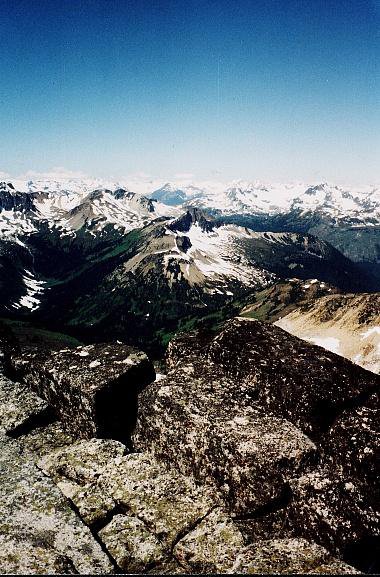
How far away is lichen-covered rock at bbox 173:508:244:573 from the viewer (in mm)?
10117

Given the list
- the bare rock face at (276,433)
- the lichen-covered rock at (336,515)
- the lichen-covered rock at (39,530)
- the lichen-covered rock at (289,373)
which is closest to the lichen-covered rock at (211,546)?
the bare rock face at (276,433)

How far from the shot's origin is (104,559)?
10156mm

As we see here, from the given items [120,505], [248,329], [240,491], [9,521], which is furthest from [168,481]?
[248,329]

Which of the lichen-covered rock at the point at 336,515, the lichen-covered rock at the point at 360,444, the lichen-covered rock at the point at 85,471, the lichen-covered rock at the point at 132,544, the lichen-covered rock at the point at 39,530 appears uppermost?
the lichen-covered rock at the point at 360,444

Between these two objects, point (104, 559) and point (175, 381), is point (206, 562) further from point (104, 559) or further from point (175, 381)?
point (175, 381)

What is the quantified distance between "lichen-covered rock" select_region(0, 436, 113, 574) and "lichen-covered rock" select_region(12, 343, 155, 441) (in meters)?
2.64

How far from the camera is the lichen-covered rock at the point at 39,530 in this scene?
944 centimetres

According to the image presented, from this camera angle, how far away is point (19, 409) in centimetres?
1692

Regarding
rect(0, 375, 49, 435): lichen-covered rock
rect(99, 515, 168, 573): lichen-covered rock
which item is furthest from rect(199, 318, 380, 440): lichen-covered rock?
rect(0, 375, 49, 435): lichen-covered rock

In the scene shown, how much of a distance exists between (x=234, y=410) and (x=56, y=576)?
270 inches

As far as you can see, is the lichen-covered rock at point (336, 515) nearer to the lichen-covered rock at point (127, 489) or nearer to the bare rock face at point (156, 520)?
the bare rock face at point (156, 520)

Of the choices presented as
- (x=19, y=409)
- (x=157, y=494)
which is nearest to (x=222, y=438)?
(x=157, y=494)

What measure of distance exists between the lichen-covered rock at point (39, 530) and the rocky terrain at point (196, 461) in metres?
0.04

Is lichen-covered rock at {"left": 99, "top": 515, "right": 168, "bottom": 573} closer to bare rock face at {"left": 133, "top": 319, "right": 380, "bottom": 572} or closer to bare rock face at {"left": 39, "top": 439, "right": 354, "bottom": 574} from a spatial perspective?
bare rock face at {"left": 39, "top": 439, "right": 354, "bottom": 574}
